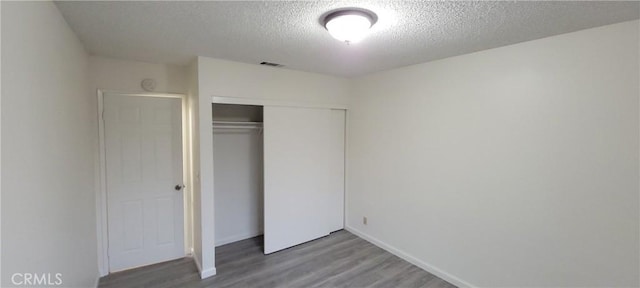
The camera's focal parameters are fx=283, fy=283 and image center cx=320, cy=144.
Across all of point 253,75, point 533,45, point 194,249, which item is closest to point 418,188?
point 533,45

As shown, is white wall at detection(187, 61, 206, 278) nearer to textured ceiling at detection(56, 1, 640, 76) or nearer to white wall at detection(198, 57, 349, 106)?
white wall at detection(198, 57, 349, 106)

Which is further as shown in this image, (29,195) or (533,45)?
(533,45)

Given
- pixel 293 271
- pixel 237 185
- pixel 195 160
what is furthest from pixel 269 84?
pixel 293 271

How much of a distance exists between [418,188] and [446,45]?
1.54 m

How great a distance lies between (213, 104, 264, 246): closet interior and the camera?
3.69 metres

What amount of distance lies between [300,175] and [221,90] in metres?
1.46

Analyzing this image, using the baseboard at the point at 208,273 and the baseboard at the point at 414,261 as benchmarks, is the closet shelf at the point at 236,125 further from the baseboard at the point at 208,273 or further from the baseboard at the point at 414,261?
the baseboard at the point at 414,261

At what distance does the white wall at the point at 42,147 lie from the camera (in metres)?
1.12

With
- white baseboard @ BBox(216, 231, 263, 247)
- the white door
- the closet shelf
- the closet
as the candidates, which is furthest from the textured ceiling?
white baseboard @ BBox(216, 231, 263, 247)

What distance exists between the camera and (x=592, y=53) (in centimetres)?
198

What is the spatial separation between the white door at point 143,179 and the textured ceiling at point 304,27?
1.96 feet

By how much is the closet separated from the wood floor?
0.87ft

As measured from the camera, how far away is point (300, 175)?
3.72 metres

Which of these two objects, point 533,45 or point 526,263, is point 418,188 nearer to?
point 526,263
